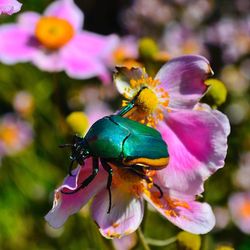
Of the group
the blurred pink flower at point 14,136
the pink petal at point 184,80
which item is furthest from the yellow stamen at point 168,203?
the blurred pink flower at point 14,136

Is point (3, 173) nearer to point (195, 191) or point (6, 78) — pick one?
point (6, 78)

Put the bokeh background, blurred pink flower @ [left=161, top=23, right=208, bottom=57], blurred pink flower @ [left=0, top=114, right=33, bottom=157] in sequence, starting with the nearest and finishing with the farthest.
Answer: the bokeh background → blurred pink flower @ [left=0, top=114, right=33, bottom=157] → blurred pink flower @ [left=161, top=23, right=208, bottom=57]

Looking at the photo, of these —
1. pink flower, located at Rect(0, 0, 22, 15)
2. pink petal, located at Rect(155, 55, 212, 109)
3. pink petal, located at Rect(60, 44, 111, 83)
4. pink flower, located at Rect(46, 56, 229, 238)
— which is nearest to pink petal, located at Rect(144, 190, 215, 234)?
pink flower, located at Rect(46, 56, 229, 238)

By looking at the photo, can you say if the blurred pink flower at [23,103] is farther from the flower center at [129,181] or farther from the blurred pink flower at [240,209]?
the flower center at [129,181]

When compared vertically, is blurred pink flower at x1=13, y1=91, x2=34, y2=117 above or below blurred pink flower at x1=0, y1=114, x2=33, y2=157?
above

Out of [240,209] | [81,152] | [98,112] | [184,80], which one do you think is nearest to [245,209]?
[240,209]

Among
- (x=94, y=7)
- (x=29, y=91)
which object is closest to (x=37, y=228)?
(x=29, y=91)

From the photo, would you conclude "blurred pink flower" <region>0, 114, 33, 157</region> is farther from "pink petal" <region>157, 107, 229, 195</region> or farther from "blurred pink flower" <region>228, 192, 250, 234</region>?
"pink petal" <region>157, 107, 229, 195</region>
